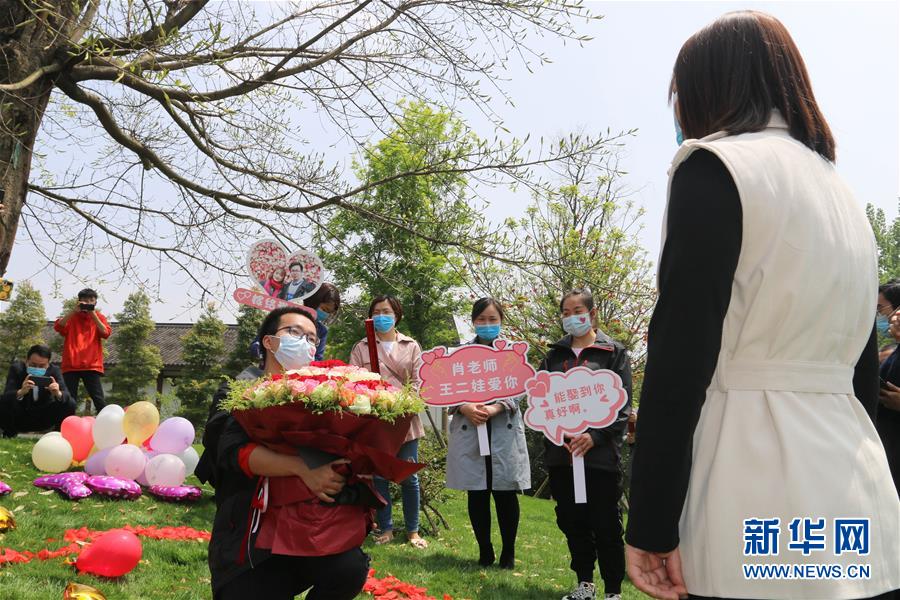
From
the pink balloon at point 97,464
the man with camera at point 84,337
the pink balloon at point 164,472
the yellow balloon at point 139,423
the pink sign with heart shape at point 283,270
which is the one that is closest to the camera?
the pink sign with heart shape at point 283,270

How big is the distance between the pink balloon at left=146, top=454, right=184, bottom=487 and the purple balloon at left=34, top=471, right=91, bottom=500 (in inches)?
22.6

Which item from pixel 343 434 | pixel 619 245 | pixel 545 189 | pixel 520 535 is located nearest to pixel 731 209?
pixel 343 434

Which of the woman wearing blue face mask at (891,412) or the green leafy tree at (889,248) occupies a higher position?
the green leafy tree at (889,248)

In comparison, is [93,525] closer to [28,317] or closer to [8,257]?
[8,257]

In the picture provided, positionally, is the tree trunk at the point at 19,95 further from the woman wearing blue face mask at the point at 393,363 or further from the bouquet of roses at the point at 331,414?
the bouquet of roses at the point at 331,414

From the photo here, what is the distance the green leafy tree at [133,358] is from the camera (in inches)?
1325

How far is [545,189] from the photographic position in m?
6.02

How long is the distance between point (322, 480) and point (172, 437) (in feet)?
18.7

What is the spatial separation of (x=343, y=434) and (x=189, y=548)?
340 cm

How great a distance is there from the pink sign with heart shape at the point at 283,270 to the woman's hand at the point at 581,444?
2405 millimetres

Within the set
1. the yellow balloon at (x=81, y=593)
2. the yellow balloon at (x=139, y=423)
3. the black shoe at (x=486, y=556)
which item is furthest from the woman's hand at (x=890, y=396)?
the yellow balloon at (x=139, y=423)

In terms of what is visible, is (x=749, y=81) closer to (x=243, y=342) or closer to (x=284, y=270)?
(x=284, y=270)

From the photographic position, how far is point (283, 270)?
6.29 meters

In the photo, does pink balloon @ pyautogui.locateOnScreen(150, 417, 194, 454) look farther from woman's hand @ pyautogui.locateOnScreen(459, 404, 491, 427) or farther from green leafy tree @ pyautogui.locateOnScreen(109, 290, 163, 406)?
green leafy tree @ pyautogui.locateOnScreen(109, 290, 163, 406)
